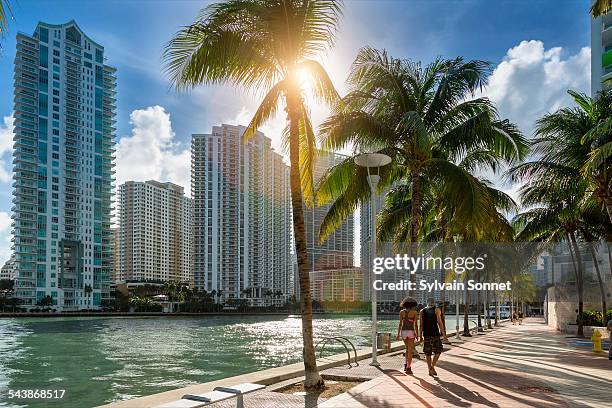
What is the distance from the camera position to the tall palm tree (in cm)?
934

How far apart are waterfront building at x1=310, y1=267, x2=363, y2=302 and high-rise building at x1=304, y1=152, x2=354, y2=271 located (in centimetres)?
639

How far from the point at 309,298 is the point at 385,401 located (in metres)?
2.24

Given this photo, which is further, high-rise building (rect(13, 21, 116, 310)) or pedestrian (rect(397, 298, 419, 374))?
high-rise building (rect(13, 21, 116, 310))

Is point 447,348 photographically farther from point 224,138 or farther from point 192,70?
point 224,138

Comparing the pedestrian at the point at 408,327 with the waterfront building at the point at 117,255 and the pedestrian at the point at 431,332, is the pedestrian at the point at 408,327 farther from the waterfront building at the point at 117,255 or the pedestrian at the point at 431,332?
the waterfront building at the point at 117,255

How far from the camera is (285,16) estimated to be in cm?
934

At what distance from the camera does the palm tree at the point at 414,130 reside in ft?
47.9

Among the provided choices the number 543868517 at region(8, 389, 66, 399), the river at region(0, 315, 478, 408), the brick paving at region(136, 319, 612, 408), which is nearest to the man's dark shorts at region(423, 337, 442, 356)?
the brick paving at region(136, 319, 612, 408)

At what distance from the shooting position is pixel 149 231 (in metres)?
147

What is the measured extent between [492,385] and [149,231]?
14408cm

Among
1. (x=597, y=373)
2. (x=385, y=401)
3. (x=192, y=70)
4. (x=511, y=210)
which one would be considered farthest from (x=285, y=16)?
(x=511, y=210)

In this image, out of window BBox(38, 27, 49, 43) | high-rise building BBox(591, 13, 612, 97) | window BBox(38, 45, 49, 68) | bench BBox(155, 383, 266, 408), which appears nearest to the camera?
bench BBox(155, 383, 266, 408)

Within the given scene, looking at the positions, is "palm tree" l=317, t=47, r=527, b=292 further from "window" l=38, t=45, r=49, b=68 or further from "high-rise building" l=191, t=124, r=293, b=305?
"window" l=38, t=45, r=49, b=68

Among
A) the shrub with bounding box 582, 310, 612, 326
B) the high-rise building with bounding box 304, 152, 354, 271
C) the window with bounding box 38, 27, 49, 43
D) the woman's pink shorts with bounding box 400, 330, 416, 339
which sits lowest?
the shrub with bounding box 582, 310, 612, 326
